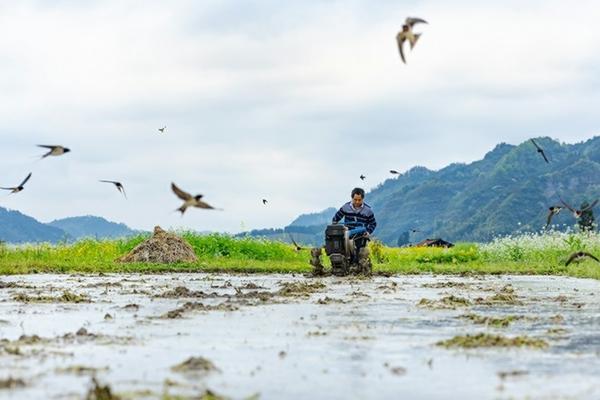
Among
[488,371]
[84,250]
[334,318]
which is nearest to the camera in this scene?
[488,371]

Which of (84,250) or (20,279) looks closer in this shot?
(20,279)

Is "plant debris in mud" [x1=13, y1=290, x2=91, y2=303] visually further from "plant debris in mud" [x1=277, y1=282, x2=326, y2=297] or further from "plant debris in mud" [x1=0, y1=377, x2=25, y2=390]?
"plant debris in mud" [x1=0, y1=377, x2=25, y2=390]

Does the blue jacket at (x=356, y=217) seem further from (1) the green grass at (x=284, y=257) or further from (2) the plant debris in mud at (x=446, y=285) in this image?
(1) the green grass at (x=284, y=257)

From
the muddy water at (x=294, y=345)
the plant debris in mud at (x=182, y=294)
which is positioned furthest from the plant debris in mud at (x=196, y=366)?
the plant debris in mud at (x=182, y=294)

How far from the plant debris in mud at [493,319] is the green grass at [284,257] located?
12231mm

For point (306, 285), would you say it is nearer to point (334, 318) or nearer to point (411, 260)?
point (334, 318)

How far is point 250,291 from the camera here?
60.1 feet

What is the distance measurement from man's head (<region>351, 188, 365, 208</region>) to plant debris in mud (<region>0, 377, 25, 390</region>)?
54.6 feet

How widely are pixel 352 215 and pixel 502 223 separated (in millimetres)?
164244

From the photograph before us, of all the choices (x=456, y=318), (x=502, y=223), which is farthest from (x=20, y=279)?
(x=502, y=223)

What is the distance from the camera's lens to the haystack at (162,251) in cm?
3150

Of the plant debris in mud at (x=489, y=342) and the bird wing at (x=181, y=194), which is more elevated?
the bird wing at (x=181, y=194)

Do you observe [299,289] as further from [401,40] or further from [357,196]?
[401,40]

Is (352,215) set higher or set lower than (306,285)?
higher
